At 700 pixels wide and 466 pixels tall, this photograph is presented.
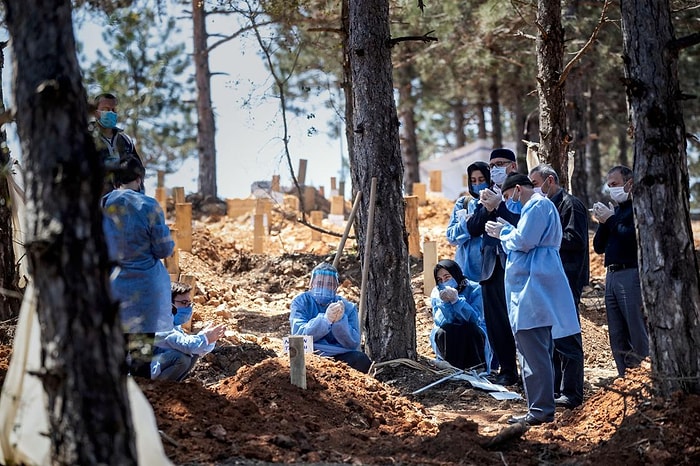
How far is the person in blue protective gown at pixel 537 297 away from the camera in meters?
6.72

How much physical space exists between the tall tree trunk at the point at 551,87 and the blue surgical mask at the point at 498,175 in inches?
87.6

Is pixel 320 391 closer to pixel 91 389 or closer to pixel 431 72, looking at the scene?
pixel 91 389

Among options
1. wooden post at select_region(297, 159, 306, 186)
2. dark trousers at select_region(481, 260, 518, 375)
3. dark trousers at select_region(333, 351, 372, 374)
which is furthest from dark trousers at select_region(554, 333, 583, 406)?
wooden post at select_region(297, 159, 306, 186)

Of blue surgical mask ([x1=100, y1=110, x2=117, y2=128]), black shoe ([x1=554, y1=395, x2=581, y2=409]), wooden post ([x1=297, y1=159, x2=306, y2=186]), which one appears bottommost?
black shoe ([x1=554, y1=395, x2=581, y2=409])

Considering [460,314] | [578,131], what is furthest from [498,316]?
[578,131]

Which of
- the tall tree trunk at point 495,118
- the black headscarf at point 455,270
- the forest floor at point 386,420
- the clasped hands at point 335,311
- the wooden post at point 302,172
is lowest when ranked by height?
the forest floor at point 386,420

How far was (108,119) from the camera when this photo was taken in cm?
752

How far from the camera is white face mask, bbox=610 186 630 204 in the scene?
770 cm

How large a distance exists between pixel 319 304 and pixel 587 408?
2362 mm

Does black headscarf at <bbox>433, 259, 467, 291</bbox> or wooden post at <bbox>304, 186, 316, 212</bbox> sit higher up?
wooden post at <bbox>304, 186, 316, 212</bbox>

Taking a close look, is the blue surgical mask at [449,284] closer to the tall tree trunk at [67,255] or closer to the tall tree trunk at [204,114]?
the tall tree trunk at [67,255]

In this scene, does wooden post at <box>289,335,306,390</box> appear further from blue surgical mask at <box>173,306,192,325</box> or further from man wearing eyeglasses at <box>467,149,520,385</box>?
man wearing eyeglasses at <box>467,149,520,385</box>

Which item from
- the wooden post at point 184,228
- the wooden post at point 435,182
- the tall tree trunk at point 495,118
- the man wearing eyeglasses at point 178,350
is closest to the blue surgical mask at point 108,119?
the man wearing eyeglasses at point 178,350

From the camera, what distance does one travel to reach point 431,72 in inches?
912
